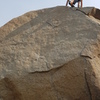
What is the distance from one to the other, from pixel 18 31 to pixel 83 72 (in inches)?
82.3

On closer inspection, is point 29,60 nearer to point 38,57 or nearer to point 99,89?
point 38,57

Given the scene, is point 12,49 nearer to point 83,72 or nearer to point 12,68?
point 12,68

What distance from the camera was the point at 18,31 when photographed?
6613mm

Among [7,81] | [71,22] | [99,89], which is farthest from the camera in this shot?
[71,22]

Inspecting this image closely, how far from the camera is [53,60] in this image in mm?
5820

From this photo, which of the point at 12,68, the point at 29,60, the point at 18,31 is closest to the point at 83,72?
the point at 29,60

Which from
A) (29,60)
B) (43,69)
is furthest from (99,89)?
(29,60)

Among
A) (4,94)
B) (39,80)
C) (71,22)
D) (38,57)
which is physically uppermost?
(71,22)

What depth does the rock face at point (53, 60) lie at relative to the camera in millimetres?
5691

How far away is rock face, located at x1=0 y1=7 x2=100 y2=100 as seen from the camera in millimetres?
5691

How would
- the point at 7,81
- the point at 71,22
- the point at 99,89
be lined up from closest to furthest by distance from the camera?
the point at 99,89
the point at 7,81
the point at 71,22

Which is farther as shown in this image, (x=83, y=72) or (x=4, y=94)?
(x=4, y=94)

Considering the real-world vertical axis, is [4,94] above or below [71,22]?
below

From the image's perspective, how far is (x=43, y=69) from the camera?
5801mm
